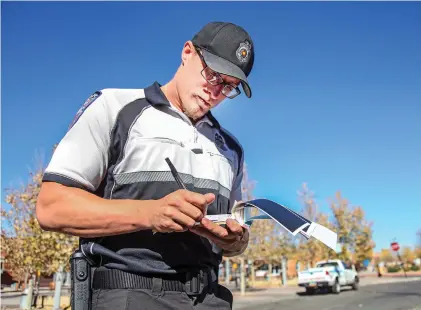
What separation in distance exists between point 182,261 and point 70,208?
0.50 metres

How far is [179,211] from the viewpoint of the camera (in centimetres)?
141

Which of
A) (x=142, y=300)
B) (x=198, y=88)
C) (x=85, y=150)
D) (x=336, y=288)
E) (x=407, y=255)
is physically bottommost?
(x=336, y=288)

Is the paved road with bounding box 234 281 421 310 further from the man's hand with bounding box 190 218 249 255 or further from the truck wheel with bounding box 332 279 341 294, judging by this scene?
the man's hand with bounding box 190 218 249 255

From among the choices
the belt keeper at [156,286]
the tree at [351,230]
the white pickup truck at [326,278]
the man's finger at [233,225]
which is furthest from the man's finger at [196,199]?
the tree at [351,230]

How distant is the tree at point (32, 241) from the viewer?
53.8ft

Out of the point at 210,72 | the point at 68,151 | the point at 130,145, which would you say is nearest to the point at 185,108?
the point at 210,72

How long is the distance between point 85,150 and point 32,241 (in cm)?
1679

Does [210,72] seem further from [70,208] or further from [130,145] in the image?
[70,208]

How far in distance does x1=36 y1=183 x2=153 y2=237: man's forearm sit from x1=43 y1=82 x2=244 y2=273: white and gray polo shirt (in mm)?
69

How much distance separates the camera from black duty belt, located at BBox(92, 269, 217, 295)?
168 cm

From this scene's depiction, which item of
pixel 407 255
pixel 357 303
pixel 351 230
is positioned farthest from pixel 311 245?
pixel 407 255

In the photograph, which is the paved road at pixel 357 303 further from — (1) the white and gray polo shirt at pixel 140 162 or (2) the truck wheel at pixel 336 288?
(1) the white and gray polo shirt at pixel 140 162

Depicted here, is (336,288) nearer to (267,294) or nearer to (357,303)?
(267,294)

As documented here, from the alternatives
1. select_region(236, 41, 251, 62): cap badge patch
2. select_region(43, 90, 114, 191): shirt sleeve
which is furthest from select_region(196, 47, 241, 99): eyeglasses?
select_region(43, 90, 114, 191): shirt sleeve
